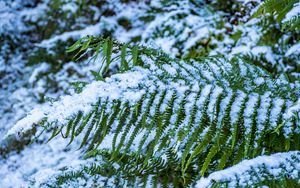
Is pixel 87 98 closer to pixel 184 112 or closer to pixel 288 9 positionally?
pixel 184 112

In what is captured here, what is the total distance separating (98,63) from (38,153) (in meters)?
0.73

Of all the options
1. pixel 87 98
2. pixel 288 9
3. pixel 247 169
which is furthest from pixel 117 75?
pixel 288 9

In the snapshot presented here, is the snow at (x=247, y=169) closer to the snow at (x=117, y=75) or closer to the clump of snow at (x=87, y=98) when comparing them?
the snow at (x=117, y=75)

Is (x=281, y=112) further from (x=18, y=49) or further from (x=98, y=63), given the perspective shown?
(x=18, y=49)

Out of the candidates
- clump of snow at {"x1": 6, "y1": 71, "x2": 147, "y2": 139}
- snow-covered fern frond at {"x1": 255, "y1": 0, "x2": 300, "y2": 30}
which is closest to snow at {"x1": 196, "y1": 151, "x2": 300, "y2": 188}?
clump of snow at {"x1": 6, "y1": 71, "x2": 147, "y2": 139}

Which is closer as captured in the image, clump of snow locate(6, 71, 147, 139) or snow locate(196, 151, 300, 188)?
snow locate(196, 151, 300, 188)


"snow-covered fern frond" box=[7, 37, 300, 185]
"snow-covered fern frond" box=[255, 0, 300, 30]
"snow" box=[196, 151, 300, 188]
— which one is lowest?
"snow" box=[196, 151, 300, 188]

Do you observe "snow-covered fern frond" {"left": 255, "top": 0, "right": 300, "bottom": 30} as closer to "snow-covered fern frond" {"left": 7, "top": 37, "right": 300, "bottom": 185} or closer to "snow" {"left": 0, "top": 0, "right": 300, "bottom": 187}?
"snow" {"left": 0, "top": 0, "right": 300, "bottom": 187}

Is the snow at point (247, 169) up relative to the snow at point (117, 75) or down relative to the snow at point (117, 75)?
down

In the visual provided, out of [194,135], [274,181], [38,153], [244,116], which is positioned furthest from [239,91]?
[38,153]

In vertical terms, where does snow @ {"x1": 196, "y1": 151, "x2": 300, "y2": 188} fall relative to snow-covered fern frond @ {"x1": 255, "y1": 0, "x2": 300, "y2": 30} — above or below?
below

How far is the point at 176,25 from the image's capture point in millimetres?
2777

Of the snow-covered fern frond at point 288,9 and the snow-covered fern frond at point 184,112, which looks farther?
the snow-covered fern frond at point 288,9

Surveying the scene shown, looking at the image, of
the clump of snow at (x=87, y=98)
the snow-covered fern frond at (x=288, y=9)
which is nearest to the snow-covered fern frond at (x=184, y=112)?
the clump of snow at (x=87, y=98)
